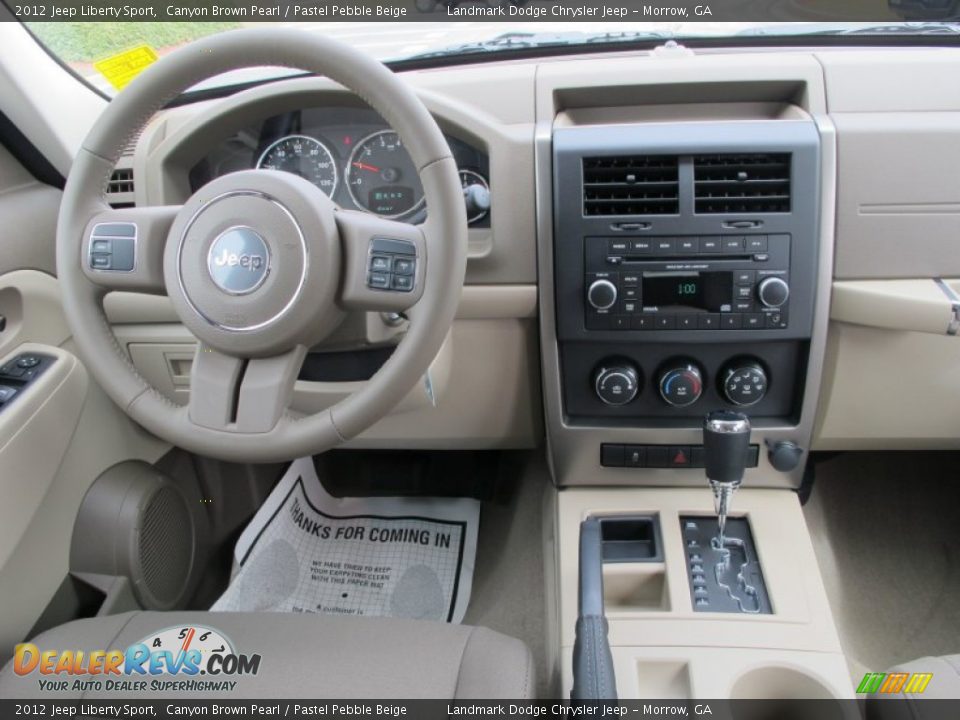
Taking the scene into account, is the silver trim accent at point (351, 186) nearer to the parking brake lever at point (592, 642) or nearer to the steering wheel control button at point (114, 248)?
the steering wheel control button at point (114, 248)

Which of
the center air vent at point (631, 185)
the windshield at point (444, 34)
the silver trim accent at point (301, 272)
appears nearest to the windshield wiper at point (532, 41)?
the windshield at point (444, 34)

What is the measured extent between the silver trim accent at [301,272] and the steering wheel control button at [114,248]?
2.7 inches

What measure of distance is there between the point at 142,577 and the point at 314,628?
503 millimetres

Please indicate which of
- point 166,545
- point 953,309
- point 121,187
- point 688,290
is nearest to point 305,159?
point 121,187

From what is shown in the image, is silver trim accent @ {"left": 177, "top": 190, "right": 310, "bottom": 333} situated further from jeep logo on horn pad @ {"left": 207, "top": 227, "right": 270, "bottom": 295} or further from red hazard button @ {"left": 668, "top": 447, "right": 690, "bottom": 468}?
red hazard button @ {"left": 668, "top": 447, "right": 690, "bottom": 468}

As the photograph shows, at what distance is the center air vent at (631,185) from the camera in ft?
3.31

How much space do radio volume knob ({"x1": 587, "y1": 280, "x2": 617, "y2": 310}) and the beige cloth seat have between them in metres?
0.48

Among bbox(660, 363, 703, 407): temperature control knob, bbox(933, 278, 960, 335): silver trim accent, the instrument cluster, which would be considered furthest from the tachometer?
bbox(933, 278, 960, 335): silver trim accent

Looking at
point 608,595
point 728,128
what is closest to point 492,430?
point 608,595

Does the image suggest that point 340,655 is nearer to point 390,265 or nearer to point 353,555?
point 390,265

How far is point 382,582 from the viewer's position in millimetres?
1425

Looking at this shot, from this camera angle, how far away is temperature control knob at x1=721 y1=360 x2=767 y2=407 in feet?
3.57

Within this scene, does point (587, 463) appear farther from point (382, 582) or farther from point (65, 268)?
point (65, 268)

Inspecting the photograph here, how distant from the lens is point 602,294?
104 centimetres
